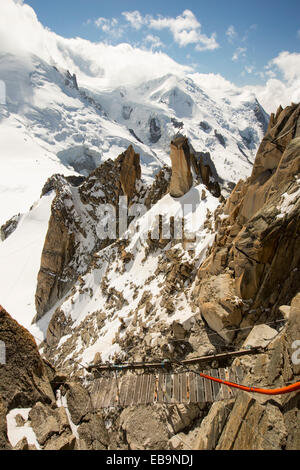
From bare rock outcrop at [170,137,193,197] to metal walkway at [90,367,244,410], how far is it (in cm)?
1927

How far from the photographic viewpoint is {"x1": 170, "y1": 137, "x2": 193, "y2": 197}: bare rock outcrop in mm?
26141

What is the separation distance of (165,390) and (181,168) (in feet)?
69.3

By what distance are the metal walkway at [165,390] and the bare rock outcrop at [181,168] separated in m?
19.3

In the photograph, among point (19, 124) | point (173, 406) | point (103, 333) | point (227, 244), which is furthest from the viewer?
point (19, 124)

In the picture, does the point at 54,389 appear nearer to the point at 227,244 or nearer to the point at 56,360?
the point at 227,244

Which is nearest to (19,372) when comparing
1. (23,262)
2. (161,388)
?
(161,388)

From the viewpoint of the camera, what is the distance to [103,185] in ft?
133

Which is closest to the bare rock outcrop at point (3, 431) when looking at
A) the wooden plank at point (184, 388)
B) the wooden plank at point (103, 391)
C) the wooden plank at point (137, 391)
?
the wooden plank at point (103, 391)

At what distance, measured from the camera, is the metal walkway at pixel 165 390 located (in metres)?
8.89

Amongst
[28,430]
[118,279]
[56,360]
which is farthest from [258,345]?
[56,360]

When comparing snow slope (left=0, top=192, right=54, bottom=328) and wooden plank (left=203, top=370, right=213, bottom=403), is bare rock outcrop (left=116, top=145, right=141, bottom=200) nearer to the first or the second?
snow slope (left=0, top=192, right=54, bottom=328)

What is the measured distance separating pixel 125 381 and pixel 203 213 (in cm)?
1460

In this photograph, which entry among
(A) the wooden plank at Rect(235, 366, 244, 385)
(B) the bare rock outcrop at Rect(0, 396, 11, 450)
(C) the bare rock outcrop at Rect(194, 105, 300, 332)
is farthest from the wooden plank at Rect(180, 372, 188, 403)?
(B) the bare rock outcrop at Rect(0, 396, 11, 450)

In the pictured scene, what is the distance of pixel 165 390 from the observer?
948 centimetres
